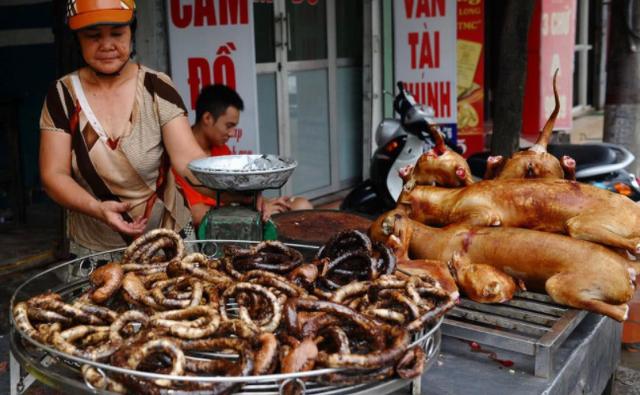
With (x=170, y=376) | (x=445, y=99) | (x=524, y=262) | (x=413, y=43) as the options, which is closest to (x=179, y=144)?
(x=524, y=262)

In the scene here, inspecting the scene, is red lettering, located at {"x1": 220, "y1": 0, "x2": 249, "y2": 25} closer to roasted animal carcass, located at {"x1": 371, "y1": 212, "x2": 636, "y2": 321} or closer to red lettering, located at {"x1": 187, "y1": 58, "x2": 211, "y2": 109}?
red lettering, located at {"x1": 187, "y1": 58, "x2": 211, "y2": 109}

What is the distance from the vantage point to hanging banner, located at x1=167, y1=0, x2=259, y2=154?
610 centimetres

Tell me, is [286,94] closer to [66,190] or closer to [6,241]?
[6,241]

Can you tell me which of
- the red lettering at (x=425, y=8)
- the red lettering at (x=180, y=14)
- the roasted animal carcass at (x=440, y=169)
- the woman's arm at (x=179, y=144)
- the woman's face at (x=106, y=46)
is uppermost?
the red lettering at (x=425, y=8)

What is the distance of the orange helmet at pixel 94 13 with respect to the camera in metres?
2.87

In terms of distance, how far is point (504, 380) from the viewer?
8.05 ft

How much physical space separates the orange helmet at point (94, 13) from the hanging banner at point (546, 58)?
9.01 meters

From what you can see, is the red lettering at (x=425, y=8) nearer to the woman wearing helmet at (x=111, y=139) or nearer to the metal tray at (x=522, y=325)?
the woman wearing helmet at (x=111, y=139)

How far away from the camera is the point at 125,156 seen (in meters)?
3.24

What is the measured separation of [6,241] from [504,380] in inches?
218

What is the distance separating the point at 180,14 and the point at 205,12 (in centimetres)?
25

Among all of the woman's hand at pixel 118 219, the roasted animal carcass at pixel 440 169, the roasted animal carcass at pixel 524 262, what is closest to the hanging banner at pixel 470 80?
the roasted animal carcass at pixel 440 169

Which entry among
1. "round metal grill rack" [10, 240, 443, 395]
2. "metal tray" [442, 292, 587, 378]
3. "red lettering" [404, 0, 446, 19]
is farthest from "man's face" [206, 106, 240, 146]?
"red lettering" [404, 0, 446, 19]

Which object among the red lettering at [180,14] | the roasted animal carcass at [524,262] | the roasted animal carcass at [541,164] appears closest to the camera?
the roasted animal carcass at [524,262]
